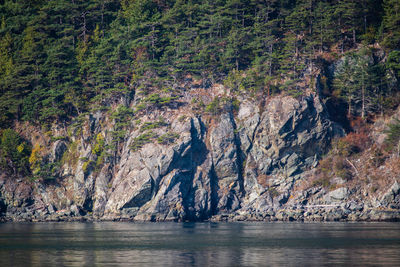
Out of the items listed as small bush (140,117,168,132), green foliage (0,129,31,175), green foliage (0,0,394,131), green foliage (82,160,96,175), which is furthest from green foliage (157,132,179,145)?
green foliage (0,129,31,175)

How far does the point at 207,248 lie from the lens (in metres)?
38.7

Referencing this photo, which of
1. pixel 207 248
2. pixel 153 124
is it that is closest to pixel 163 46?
pixel 153 124

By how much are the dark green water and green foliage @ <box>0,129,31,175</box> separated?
1180 inches

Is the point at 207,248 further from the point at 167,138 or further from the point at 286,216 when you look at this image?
the point at 167,138

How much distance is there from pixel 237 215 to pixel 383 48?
3508 cm

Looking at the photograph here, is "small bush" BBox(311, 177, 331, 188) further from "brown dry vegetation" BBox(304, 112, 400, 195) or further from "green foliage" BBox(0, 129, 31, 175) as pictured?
"green foliage" BBox(0, 129, 31, 175)

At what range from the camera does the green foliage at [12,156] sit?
81750mm

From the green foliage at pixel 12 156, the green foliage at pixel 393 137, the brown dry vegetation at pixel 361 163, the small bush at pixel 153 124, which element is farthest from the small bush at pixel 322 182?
the green foliage at pixel 12 156

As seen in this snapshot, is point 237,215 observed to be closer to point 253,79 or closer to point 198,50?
point 253,79

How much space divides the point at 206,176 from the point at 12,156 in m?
33.4

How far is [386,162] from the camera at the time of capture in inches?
2721

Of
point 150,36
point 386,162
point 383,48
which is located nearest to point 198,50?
point 150,36

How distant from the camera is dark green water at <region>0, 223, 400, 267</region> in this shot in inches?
1221

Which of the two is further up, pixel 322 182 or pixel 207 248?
pixel 322 182
